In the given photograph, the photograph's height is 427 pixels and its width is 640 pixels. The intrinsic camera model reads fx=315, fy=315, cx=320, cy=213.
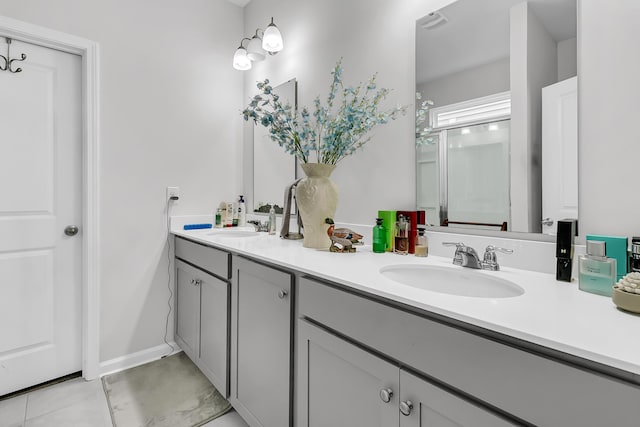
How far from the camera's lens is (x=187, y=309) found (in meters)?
2.00

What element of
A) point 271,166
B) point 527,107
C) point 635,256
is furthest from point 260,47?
point 635,256

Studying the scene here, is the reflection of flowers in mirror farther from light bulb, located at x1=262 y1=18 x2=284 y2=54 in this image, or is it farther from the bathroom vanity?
light bulb, located at x1=262 y1=18 x2=284 y2=54

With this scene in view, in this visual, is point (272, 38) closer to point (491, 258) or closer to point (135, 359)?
point (491, 258)

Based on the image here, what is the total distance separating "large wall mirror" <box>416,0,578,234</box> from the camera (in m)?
1.04

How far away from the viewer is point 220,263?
5.19 ft

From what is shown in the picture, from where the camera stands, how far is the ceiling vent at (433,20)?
1343mm

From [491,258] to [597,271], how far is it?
0.98 feet

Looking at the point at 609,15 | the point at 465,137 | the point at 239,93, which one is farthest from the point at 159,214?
the point at 609,15

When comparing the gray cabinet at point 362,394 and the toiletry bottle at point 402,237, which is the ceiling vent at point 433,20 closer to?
the toiletry bottle at point 402,237

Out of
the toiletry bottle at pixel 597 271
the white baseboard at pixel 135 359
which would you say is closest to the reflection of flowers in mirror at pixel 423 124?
the toiletry bottle at pixel 597 271

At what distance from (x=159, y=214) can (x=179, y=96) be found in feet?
2.77

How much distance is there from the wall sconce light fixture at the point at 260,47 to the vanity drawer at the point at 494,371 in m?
1.73

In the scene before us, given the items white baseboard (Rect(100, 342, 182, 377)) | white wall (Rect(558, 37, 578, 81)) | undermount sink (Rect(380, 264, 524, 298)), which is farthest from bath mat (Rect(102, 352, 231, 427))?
white wall (Rect(558, 37, 578, 81))

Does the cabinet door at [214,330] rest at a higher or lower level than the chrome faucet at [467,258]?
lower
